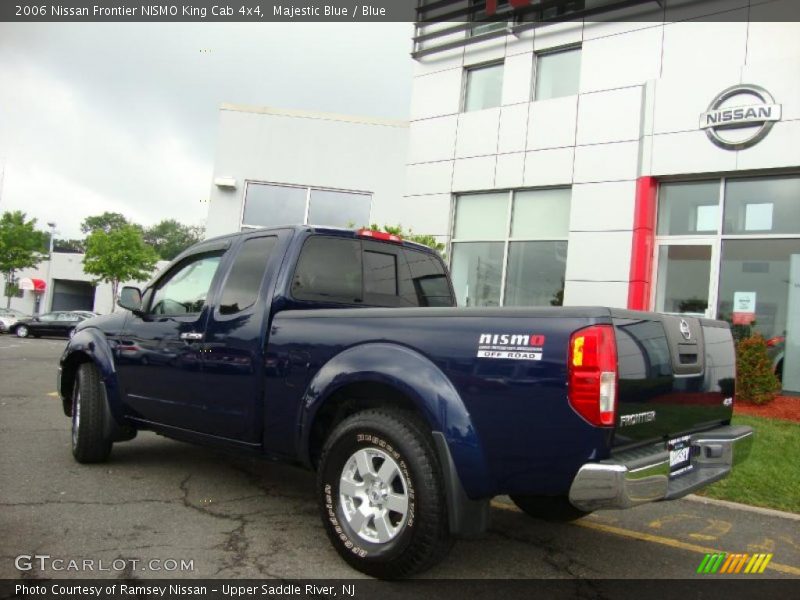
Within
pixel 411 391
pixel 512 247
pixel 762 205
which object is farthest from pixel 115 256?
pixel 411 391

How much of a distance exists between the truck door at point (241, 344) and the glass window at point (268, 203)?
43.9 feet

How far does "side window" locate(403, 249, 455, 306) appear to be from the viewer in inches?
190

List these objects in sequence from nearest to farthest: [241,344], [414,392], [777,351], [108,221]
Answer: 1. [414,392]
2. [241,344]
3. [777,351]
4. [108,221]

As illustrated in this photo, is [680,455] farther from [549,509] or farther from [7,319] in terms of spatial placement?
[7,319]

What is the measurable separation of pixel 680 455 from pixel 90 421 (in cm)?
433

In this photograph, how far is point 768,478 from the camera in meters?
5.66

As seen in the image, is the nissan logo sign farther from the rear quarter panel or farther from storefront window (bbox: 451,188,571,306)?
the rear quarter panel

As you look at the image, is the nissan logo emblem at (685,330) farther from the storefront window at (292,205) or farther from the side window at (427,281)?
the storefront window at (292,205)

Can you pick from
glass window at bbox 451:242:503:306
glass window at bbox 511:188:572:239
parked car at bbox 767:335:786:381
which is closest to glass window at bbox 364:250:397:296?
parked car at bbox 767:335:786:381

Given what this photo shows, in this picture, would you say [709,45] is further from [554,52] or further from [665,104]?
[554,52]

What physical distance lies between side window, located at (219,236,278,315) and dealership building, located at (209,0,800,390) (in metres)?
8.18

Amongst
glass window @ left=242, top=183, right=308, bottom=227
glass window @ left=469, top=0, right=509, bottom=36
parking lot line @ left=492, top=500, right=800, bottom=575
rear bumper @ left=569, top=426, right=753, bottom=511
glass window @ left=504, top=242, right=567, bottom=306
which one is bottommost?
parking lot line @ left=492, top=500, right=800, bottom=575

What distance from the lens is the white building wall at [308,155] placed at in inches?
687

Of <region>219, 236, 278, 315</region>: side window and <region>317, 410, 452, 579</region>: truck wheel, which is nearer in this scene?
<region>317, 410, 452, 579</region>: truck wheel
